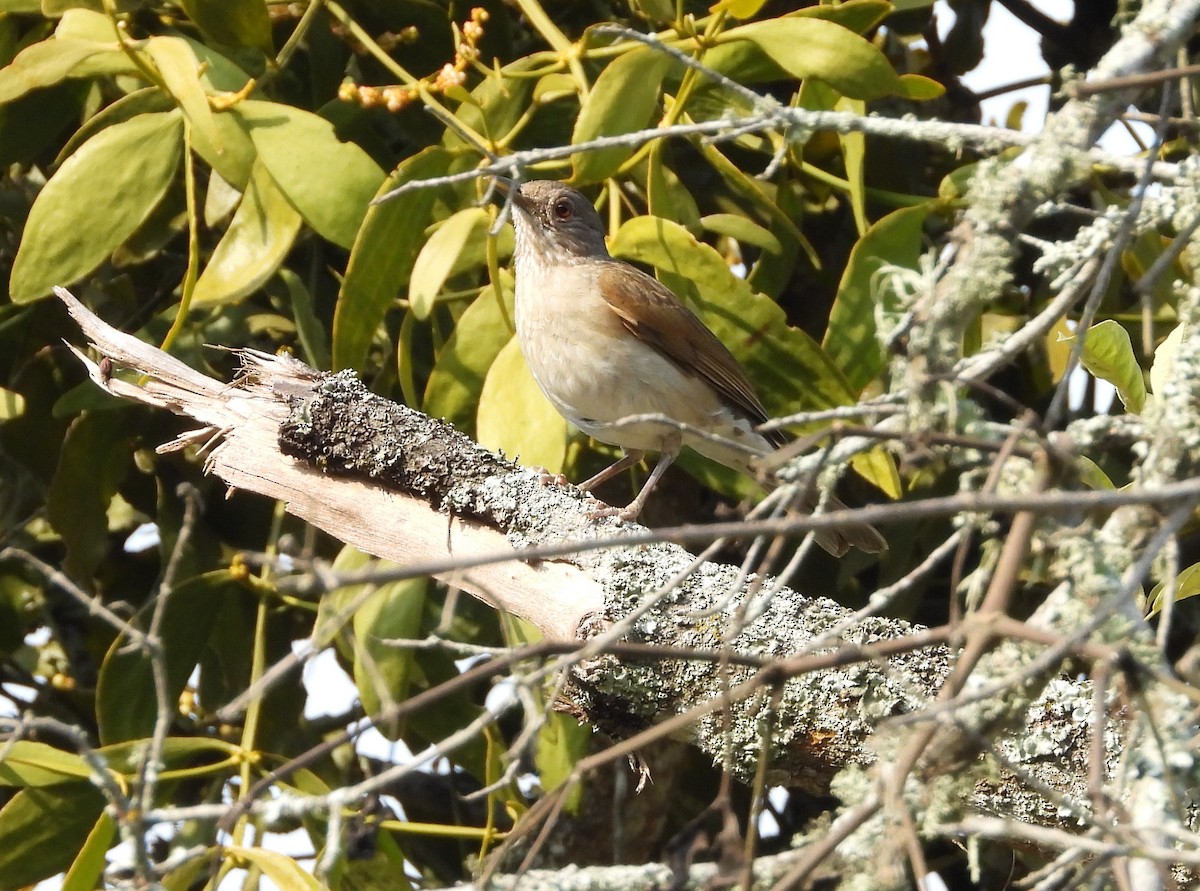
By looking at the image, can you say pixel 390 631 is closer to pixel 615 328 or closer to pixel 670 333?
pixel 615 328

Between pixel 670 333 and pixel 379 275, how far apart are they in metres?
1.67

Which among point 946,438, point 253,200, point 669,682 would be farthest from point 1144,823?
point 253,200

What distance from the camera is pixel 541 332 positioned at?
4.41 metres

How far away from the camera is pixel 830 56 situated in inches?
119

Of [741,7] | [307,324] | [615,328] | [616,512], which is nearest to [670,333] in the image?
[615,328]

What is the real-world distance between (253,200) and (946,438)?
2.27 metres

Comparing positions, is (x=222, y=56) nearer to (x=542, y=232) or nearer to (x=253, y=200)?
(x=253, y=200)

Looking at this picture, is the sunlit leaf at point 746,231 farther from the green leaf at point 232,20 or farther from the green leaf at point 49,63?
the green leaf at point 49,63

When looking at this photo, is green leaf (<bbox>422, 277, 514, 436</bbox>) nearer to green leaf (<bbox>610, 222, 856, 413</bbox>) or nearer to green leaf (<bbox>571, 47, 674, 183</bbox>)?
green leaf (<bbox>610, 222, 856, 413</bbox>)

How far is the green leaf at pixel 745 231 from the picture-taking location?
3350 millimetres

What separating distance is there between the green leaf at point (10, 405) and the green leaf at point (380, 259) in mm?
950

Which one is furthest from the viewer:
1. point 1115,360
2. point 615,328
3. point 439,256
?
point 615,328

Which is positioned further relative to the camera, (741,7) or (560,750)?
(560,750)

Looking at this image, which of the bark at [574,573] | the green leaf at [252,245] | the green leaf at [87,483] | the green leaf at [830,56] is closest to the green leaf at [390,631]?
the bark at [574,573]
